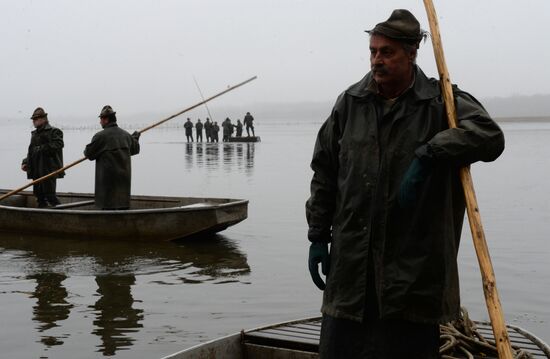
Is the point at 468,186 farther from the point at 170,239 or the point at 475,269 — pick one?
the point at 170,239

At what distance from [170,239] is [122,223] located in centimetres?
70

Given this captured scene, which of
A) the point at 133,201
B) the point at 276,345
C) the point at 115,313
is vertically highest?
the point at 133,201

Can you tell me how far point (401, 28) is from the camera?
10.8 feet

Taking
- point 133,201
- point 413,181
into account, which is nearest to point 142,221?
point 133,201

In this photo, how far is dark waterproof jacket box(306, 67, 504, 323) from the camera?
10.8 feet

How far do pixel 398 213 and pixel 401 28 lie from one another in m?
0.78

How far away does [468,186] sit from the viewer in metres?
3.21

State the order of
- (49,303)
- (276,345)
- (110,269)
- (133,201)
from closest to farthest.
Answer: (276,345) → (49,303) → (110,269) → (133,201)

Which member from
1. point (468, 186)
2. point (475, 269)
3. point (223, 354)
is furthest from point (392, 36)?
point (475, 269)

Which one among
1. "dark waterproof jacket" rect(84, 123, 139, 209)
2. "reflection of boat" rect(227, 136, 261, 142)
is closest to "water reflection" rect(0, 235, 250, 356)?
"dark waterproof jacket" rect(84, 123, 139, 209)

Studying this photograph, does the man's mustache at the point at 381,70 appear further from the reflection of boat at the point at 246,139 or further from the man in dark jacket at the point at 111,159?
the reflection of boat at the point at 246,139

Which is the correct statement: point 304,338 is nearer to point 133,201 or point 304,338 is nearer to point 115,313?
point 115,313

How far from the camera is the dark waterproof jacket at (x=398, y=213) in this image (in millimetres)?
3277

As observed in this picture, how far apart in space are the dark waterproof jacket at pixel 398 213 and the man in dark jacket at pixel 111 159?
25.9 feet
